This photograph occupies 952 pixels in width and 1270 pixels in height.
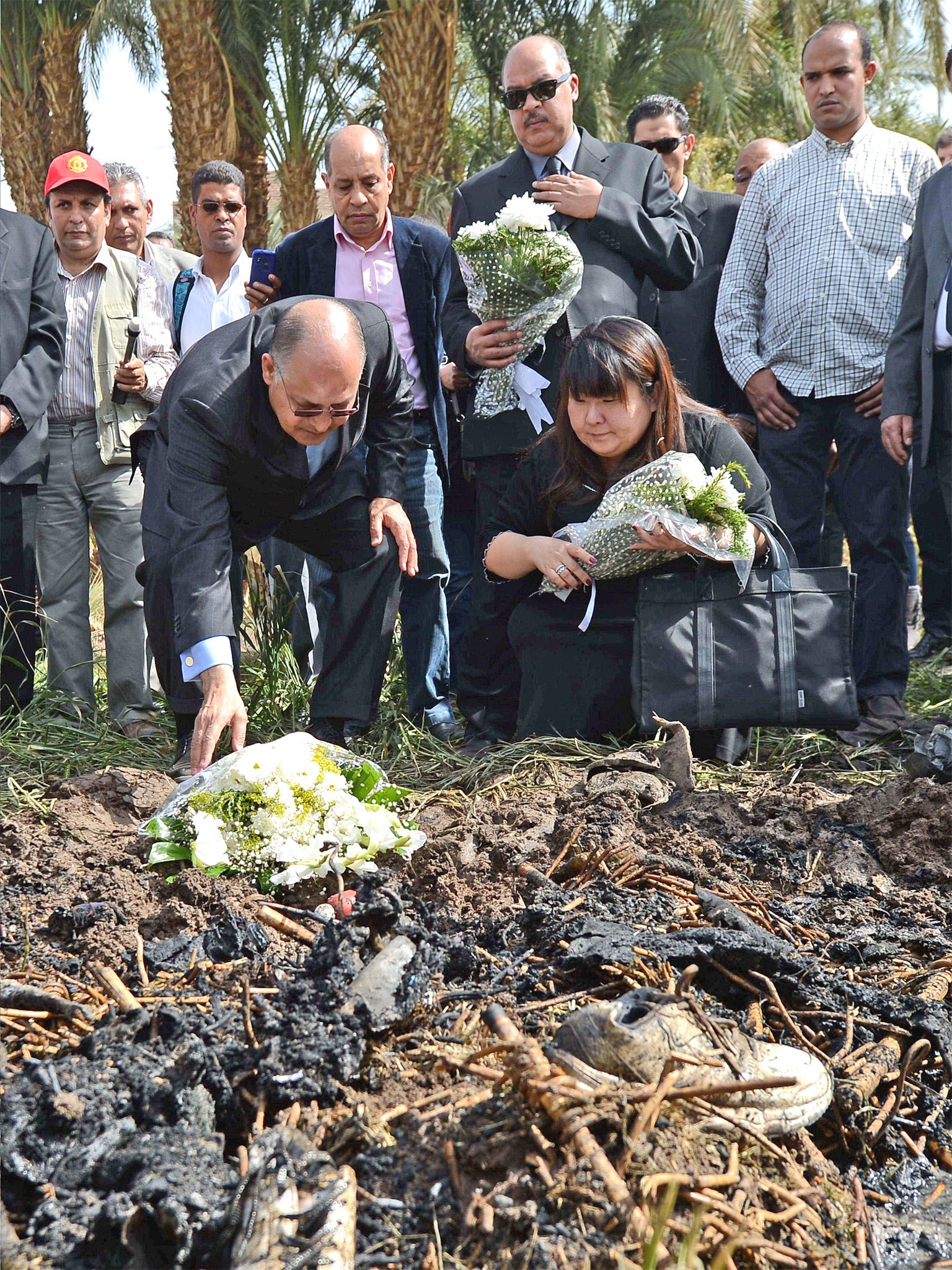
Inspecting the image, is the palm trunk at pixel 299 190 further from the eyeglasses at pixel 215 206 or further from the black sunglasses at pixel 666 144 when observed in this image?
the black sunglasses at pixel 666 144

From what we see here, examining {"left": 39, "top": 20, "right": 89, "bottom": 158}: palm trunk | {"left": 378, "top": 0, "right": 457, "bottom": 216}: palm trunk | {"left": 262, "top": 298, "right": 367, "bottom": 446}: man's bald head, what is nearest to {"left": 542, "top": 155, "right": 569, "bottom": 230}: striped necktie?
{"left": 262, "top": 298, "right": 367, "bottom": 446}: man's bald head

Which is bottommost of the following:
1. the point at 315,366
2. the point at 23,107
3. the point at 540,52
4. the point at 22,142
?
the point at 315,366

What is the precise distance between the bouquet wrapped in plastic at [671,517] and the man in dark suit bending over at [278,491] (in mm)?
723

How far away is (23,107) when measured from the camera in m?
14.2

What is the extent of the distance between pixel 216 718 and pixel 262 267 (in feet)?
8.24

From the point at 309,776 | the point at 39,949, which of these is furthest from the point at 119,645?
the point at 39,949

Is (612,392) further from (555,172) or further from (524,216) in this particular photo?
(555,172)

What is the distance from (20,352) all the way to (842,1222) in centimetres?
437

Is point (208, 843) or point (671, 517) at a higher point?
point (671, 517)

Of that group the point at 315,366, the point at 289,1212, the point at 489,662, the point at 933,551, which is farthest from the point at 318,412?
the point at 933,551

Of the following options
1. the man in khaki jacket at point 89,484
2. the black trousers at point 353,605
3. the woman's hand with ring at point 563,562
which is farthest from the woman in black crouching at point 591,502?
the man in khaki jacket at point 89,484

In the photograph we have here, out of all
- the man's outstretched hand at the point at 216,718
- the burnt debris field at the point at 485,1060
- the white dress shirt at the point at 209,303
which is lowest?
the burnt debris field at the point at 485,1060

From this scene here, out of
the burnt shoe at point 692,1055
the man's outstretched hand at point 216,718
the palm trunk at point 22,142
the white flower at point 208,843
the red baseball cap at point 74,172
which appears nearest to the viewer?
the burnt shoe at point 692,1055

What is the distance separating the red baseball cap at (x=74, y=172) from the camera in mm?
5176
